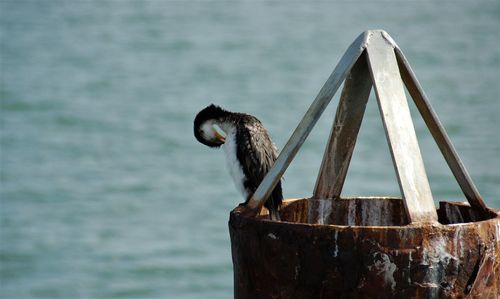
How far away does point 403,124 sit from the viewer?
4469mm

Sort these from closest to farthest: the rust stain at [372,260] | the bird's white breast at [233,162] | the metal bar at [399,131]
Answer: the rust stain at [372,260] < the metal bar at [399,131] < the bird's white breast at [233,162]

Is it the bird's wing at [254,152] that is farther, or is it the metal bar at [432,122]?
the bird's wing at [254,152]

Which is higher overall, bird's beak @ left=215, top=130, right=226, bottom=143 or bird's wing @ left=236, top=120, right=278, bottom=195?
bird's beak @ left=215, top=130, right=226, bottom=143

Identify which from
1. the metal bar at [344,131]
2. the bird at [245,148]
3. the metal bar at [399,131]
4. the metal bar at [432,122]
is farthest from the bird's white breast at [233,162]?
the metal bar at [399,131]

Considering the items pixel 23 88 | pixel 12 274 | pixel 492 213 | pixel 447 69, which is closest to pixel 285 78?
pixel 447 69

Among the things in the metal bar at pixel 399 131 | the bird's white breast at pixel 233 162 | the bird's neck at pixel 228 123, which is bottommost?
the metal bar at pixel 399 131

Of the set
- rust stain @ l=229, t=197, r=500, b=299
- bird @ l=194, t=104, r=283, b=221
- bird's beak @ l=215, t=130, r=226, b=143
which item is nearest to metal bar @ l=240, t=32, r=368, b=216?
Result: rust stain @ l=229, t=197, r=500, b=299

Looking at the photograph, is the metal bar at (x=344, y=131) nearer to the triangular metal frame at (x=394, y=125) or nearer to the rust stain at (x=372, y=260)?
the triangular metal frame at (x=394, y=125)

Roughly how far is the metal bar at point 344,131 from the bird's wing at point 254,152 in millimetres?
1622

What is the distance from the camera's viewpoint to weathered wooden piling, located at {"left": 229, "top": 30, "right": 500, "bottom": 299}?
4160 mm

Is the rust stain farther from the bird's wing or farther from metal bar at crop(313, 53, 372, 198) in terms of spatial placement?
the bird's wing

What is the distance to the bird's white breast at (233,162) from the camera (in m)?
7.29

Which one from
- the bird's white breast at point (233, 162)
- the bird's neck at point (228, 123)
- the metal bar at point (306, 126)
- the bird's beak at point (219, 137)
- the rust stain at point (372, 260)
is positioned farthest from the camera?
the bird's beak at point (219, 137)

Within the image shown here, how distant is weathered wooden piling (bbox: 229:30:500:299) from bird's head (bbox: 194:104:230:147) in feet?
9.44
